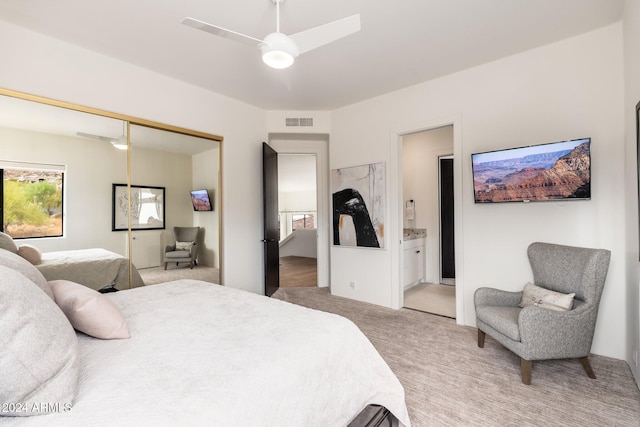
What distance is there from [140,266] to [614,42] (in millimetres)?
4726

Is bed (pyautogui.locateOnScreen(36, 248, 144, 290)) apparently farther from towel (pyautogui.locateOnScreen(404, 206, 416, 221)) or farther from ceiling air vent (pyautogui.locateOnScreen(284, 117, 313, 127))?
towel (pyautogui.locateOnScreen(404, 206, 416, 221))

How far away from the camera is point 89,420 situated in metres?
0.78

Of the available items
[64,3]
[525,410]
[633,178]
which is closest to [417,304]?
[525,410]

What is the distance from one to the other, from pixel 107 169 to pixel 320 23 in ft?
7.80

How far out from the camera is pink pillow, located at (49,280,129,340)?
1.29 m

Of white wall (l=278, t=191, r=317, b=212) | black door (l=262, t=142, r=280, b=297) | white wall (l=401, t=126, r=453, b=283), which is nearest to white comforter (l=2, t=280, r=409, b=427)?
black door (l=262, t=142, r=280, b=297)

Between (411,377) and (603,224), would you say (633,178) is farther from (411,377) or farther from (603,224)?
(411,377)

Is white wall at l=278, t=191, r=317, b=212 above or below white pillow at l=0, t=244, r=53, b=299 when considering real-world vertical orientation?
above

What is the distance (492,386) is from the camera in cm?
204

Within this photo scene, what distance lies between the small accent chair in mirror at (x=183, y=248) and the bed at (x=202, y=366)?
1608 millimetres

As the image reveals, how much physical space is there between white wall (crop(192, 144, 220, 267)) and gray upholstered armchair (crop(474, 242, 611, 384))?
9.90ft

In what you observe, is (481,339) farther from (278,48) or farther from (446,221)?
(278,48)

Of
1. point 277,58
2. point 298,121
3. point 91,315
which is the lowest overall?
point 91,315

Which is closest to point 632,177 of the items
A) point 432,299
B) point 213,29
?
point 432,299
